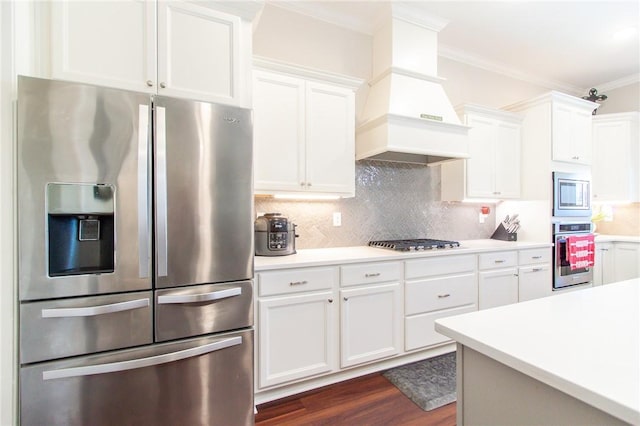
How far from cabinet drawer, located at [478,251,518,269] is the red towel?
0.91m

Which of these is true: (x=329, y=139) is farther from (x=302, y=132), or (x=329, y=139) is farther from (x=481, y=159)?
(x=481, y=159)

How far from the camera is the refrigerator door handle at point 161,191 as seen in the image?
56.6 inches

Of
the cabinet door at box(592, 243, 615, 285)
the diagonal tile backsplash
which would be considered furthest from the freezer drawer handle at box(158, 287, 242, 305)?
the cabinet door at box(592, 243, 615, 285)

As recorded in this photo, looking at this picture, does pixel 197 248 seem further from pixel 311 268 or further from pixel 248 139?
pixel 311 268

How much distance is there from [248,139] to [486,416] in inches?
60.4

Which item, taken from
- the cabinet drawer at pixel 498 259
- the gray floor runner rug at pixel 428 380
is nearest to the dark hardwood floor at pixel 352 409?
the gray floor runner rug at pixel 428 380

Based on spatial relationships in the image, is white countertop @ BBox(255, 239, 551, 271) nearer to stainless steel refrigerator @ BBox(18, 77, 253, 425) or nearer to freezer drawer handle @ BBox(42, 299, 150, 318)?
stainless steel refrigerator @ BBox(18, 77, 253, 425)

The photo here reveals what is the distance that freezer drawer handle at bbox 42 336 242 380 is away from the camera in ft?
4.21

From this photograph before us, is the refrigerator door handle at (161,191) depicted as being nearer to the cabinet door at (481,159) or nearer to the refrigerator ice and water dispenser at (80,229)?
the refrigerator ice and water dispenser at (80,229)

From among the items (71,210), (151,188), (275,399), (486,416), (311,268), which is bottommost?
(275,399)

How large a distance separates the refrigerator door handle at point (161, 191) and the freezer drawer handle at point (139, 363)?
1.28 ft

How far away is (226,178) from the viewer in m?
1.60

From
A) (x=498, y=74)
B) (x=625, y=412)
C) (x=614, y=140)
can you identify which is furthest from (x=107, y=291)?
(x=614, y=140)

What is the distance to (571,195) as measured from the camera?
3.38 m
